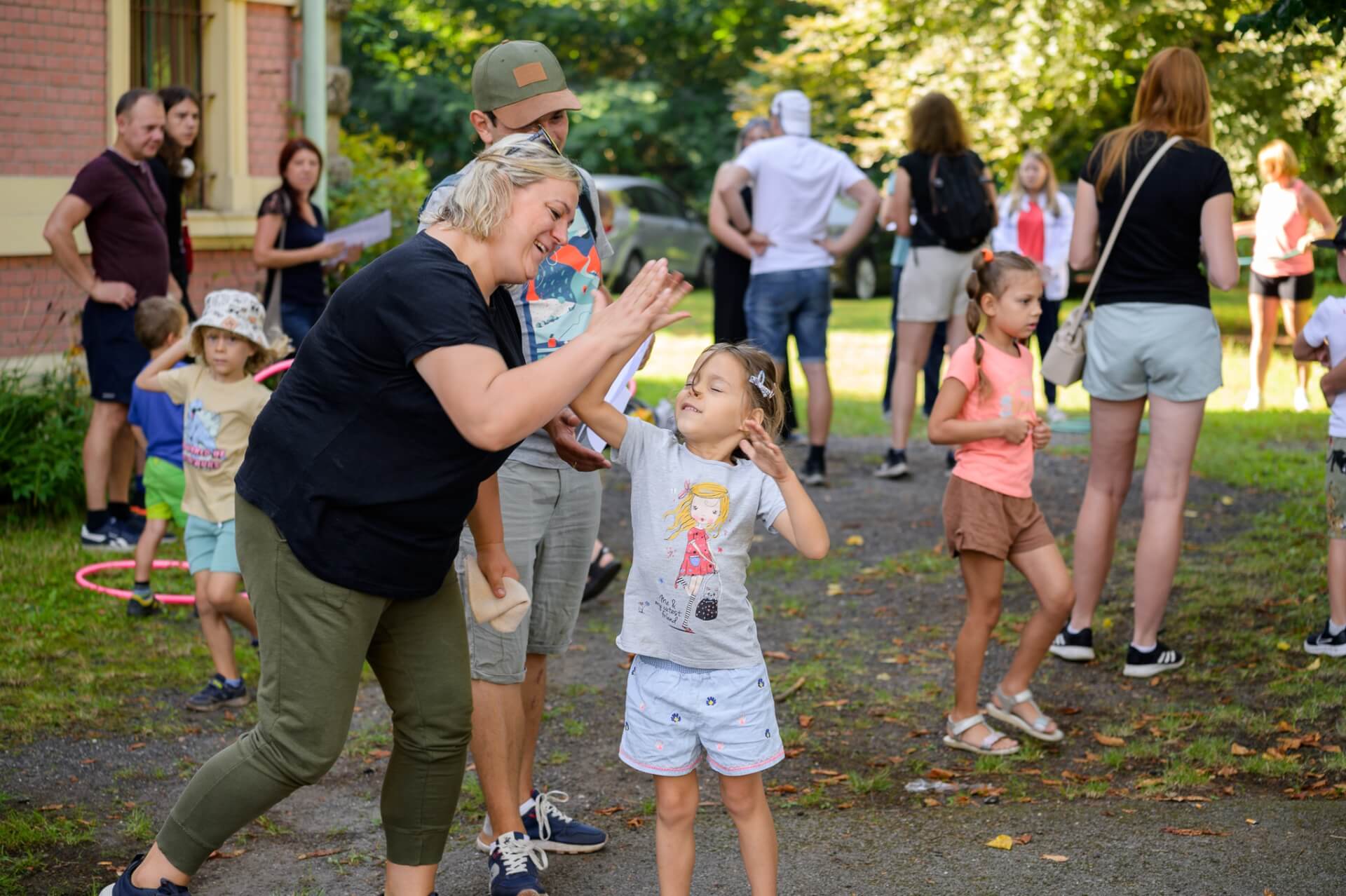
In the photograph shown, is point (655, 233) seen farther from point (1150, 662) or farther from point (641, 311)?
point (641, 311)

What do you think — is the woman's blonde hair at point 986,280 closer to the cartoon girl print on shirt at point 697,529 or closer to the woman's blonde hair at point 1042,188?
the cartoon girl print on shirt at point 697,529

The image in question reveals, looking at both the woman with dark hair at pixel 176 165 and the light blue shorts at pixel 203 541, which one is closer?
the light blue shorts at pixel 203 541

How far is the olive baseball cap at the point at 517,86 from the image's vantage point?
394cm

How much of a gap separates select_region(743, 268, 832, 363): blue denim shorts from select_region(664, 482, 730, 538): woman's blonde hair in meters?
5.83

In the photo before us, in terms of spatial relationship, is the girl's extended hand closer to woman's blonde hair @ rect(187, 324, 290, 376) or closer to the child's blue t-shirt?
woman's blonde hair @ rect(187, 324, 290, 376)

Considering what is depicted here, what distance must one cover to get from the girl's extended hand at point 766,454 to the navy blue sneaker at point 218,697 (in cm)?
296

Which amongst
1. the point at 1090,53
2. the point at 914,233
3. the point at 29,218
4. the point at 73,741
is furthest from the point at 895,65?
the point at 73,741

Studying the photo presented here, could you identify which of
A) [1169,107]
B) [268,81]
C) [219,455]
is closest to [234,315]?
[219,455]

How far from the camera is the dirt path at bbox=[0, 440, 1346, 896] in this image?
4.12 meters

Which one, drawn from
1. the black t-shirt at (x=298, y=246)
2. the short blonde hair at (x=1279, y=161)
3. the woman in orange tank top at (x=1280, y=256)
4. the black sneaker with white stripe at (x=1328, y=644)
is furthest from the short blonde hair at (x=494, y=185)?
the short blonde hair at (x=1279, y=161)

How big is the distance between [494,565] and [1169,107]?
3.54 meters

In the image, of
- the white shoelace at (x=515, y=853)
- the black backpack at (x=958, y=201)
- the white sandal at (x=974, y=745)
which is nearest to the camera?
the white shoelace at (x=515, y=853)

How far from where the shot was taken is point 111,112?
9398 mm

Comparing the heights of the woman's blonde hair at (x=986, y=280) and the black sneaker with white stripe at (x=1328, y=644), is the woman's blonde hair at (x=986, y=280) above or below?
above
